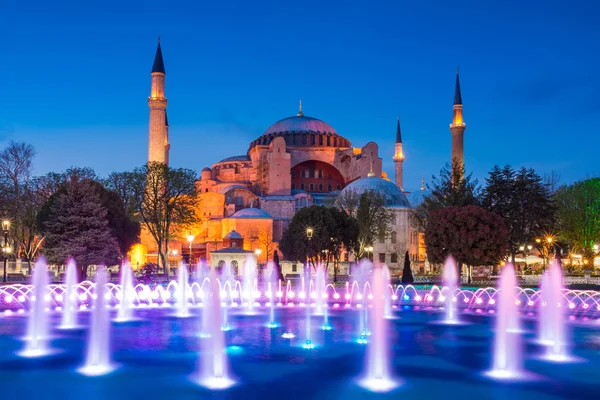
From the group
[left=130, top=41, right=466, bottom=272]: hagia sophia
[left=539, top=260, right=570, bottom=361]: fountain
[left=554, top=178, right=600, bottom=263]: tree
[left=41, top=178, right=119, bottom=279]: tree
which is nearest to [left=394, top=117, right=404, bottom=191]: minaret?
[left=130, top=41, right=466, bottom=272]: hagia sophia

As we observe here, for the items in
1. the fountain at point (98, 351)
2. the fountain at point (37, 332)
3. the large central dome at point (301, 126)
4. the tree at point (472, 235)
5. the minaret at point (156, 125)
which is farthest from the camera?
the large central dome at point (301, 126)

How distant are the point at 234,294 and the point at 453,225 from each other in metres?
11.6

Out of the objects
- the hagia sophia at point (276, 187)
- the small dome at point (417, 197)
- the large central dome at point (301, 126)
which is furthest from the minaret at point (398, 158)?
the large central dome at point (301, 126)

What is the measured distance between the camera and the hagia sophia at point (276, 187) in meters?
51.2

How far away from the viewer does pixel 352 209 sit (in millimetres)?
45938

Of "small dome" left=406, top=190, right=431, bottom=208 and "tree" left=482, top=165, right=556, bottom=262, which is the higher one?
"small dome" left=406, top=190, right=431, bottom=208

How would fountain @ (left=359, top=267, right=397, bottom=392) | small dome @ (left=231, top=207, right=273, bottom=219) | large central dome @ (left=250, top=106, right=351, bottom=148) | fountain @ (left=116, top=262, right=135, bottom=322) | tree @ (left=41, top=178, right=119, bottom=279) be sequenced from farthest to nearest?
large central dome @ (left=250, top=106, right=351, bottom=148) → small dome @ (left=231, top=207, right=273, bottom=219) → tree @ (left=41, top=178, right=119, bottom=279) → fountain @ (left=116, top=262, right=135, bottom=322) → fountain @ (left=359, top=267, right=397, bottom=392)

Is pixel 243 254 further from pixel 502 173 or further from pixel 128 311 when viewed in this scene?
pixel 128 311

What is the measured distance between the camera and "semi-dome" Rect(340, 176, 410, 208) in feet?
170

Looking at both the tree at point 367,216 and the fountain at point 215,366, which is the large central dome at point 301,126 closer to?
the tree at point 367,216

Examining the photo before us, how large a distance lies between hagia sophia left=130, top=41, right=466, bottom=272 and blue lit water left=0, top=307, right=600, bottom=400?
92.2 feet

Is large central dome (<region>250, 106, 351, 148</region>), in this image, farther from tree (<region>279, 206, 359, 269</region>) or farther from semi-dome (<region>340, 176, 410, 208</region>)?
tree (<region>279, 206, 359, 269</region>)

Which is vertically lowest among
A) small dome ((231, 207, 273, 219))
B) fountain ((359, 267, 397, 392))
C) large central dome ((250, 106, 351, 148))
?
fountain ((359, 267, 397, 392))

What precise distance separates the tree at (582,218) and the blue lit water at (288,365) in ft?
97.7
